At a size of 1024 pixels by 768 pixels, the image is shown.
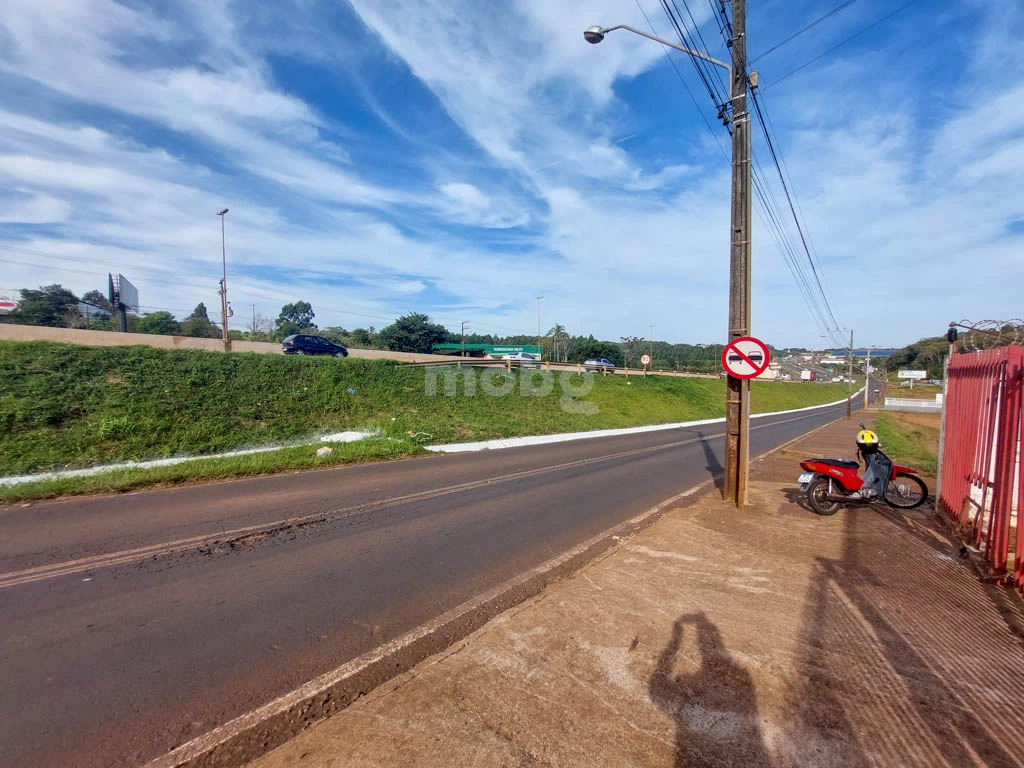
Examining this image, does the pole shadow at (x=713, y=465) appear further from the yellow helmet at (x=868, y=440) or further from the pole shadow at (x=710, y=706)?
the pole shadow at (x=710, y=706)

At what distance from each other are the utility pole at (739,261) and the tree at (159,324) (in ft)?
189

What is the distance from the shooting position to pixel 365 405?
62.2ft

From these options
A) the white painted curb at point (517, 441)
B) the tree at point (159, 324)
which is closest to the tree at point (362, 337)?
the tree at point (159, 324)

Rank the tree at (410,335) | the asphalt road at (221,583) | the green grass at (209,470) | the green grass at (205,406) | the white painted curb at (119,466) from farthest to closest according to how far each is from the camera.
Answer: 1. the tree at (410,335)
2. the green grass at (205,406)
3. the white painted curb at (119,466)
4. the green grass at (209,470)
5. the asphalt road at (221,583)

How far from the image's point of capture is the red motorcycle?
25.0ft

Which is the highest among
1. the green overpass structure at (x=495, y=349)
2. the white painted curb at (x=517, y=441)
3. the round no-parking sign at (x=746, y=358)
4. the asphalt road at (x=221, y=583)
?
the green overpass structure at (x=495, y=349)

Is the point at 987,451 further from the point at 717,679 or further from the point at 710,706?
the point at 710,706

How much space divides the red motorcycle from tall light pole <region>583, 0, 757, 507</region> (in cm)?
94

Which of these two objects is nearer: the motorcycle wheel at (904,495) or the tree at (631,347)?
the motorcycle wheel at (904,495)

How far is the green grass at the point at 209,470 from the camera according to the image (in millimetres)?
8312

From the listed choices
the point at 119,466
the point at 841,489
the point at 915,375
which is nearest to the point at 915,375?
the point at 915,375

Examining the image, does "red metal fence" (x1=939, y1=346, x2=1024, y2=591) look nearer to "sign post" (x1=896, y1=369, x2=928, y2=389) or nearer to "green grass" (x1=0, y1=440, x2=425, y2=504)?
"green grass" (x1=0, y1=440, x2=425, y2=504)

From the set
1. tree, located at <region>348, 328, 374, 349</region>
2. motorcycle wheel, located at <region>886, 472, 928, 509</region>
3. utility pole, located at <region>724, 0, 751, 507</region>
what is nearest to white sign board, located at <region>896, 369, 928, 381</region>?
tree, located at <region>348, 328, 374, 349</region>

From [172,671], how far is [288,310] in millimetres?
98318
